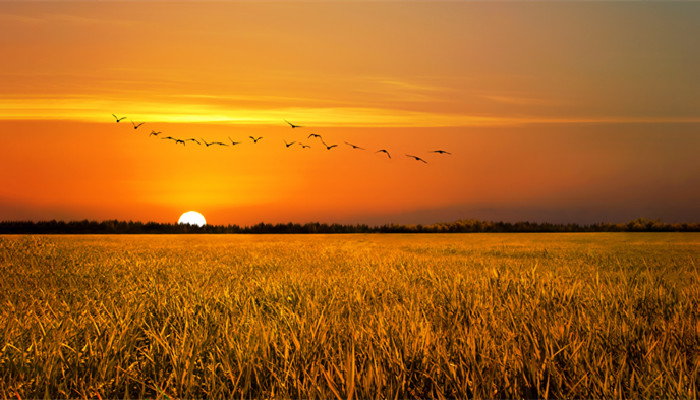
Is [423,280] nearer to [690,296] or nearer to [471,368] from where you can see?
[690,296]

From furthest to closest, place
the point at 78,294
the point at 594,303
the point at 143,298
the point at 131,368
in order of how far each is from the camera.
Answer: the point at 78,294 → the point at 143,298 → the point at 594,303 → the point at 131,368

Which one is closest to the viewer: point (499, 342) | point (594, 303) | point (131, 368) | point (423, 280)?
point (131, 368)

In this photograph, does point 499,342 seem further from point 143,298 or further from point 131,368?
point 143,298

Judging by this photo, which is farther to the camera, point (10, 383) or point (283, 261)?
point (283, 261)

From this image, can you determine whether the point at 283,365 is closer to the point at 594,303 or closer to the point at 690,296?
the point at 594,303

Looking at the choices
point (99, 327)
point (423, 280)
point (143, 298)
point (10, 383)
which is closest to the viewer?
point (10, 383)

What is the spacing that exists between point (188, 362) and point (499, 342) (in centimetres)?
206

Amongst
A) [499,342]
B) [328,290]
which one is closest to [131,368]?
[499,342]

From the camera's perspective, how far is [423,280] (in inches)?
270

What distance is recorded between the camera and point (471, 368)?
301 cm

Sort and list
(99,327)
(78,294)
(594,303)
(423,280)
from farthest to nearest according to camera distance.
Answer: (423,280)
(78,294)
(594,303)
(99,327)

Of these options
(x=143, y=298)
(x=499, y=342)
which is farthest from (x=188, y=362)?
(x=143, y=298)

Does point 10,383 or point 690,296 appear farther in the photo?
point 690,296

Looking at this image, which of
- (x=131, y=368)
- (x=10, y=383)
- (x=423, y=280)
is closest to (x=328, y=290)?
(x=423, y=280)
